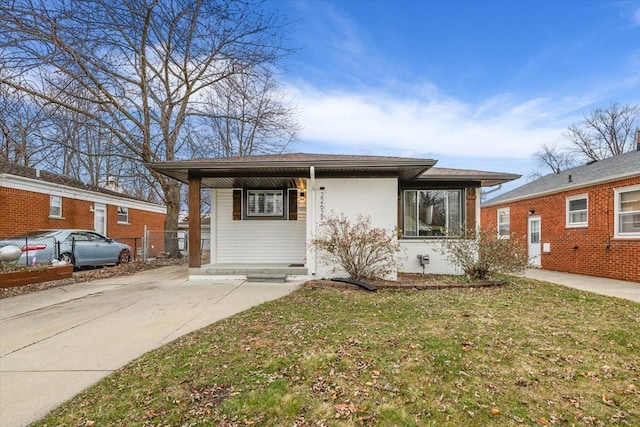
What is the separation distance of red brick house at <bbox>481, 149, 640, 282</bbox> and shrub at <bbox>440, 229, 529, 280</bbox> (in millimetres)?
808

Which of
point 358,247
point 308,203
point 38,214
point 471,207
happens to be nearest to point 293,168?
point 308,203

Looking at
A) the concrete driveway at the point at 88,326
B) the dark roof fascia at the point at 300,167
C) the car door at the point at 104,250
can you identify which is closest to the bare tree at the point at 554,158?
the dark roof fascia at the point at 300,167

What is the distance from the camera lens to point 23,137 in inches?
411

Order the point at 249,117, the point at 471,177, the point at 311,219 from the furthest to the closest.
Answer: the point at 249,117 → the point at 471,177 → the point at 311,219

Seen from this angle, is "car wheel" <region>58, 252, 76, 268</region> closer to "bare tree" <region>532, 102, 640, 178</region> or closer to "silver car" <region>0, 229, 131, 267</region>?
"silver car" <region>0, 229, 131, 267</region>

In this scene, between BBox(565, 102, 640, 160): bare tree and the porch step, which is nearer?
the porch step

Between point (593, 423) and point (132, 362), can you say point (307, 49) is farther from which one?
point (593, 423)

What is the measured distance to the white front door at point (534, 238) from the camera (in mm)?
13164

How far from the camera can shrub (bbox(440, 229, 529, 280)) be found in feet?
25.6

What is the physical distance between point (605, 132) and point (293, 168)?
3332cm

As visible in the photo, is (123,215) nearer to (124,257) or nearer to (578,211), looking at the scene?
(124,257)

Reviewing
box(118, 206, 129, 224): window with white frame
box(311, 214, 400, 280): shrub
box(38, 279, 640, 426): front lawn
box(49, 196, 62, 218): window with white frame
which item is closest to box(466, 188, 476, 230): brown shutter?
box(311, 214, 400, 280): shrub

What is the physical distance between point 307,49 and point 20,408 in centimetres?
1164

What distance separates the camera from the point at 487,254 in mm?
7879
